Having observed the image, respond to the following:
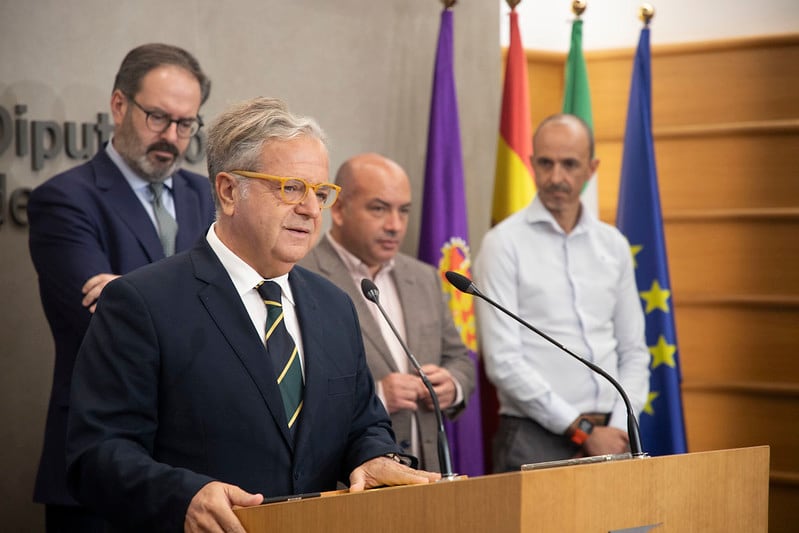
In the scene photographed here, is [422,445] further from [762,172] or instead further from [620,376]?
[762,172]

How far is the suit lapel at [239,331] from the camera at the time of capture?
6.65 feet

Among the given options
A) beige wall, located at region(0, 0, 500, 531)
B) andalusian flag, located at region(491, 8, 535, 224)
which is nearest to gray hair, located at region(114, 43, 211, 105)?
beige wall, located at region(0, 0, 500, 531)

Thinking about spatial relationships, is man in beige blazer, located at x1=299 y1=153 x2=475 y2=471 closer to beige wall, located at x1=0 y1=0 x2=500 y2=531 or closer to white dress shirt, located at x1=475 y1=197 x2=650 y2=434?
white dress shirt, located at x1=475 y1=197 x2=650 y2=434

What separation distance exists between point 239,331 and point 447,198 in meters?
2.66

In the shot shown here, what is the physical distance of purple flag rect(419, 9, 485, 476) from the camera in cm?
446

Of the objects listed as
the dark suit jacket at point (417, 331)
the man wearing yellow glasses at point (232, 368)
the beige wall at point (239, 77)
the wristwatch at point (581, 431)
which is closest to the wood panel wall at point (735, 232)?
the beige wall at point (239, 77)

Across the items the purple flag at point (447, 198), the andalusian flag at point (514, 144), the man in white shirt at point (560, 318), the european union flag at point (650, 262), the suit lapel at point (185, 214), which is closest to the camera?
the suit lapel at point (185, 214)

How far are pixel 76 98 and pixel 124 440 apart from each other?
201 centimetres

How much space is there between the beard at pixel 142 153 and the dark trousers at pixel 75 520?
94cm

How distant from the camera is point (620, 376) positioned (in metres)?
3.91

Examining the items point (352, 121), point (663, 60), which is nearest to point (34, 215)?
point (352, 121)

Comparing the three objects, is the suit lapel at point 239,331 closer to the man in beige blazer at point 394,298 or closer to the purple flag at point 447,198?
the man in beige blazer at point 394,298

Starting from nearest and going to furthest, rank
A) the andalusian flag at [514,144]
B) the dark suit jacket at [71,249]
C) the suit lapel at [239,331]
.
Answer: the suit lapel at [239,331] → the dark suit jacket at [71,249] → the andalusian flag at [514,144]

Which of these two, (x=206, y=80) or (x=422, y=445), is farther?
(x=422, y=445)
